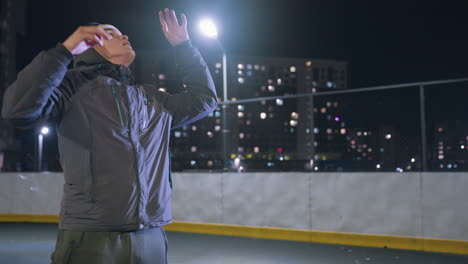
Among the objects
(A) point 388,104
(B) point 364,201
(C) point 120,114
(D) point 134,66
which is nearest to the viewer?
(C) point 120,114

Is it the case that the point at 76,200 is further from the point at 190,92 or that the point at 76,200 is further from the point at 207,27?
the point at 207,27

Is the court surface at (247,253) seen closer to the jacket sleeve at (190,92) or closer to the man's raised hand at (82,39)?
the jacket sleeve at (190,92)

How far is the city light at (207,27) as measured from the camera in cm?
1125

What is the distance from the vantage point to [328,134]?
10109 millimetres

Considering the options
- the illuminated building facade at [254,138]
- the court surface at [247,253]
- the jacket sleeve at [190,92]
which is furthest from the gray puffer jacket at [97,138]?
the illuminated building facade at [254,138]

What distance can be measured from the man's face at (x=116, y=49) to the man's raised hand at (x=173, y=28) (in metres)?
0.26

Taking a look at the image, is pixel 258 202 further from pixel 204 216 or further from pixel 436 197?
pixel 436 197

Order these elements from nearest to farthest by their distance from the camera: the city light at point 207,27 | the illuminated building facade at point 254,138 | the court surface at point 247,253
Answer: the court surface at point 247,253, the illuminated building facade at point 254,138, the city light at point 207,27

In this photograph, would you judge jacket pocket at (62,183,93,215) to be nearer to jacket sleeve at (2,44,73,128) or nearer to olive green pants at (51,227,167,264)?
olive green pants at (51,227,167,264)

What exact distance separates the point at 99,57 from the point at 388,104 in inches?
342

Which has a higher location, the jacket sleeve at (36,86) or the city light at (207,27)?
the city light at (207,27)

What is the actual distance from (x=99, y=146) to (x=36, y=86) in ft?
0.96

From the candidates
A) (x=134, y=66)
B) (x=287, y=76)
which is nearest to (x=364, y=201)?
(x=134, y=66)

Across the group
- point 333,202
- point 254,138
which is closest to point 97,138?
point 333,202
